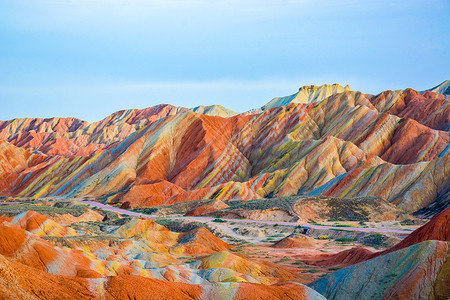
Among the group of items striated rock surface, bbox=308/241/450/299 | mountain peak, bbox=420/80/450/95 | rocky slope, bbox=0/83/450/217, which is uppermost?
mountain peak, bbox=420/80/450/95

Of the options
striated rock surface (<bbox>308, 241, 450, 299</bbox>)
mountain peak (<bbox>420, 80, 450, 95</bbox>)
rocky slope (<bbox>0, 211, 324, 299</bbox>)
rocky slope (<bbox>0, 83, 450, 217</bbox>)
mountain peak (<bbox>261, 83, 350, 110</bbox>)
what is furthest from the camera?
mountain peak (<bbox>261, 83, 350, 110</bbox>)

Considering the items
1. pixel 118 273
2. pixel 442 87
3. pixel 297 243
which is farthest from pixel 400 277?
pixel 442 87

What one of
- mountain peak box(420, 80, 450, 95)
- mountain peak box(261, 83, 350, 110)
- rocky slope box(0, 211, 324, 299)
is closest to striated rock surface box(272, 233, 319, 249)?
rocky slope box(0, 211, 324, 299)

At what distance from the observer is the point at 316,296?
1546 centimetres

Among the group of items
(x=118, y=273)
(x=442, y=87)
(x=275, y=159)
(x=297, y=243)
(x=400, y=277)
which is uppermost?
(x=442, y=87)

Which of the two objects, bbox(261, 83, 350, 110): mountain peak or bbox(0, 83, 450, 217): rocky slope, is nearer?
bbox(0, 83, 450, 217): rocky slope

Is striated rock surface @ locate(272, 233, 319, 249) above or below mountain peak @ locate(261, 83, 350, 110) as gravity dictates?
below

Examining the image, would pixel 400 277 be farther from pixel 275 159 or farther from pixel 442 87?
pixel 442 87

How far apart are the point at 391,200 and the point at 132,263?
5430cm

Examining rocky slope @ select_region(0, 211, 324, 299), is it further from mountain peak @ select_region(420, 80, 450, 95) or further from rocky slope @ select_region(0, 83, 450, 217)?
mountain peak @ select_region(420, 80, 450, 95)

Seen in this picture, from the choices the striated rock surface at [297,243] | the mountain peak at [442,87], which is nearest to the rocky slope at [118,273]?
the striated rock surface at [297,243]

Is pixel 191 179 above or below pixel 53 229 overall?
below

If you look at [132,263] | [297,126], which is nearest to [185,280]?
[132,263]

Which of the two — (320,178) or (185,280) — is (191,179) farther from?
(185,280)
